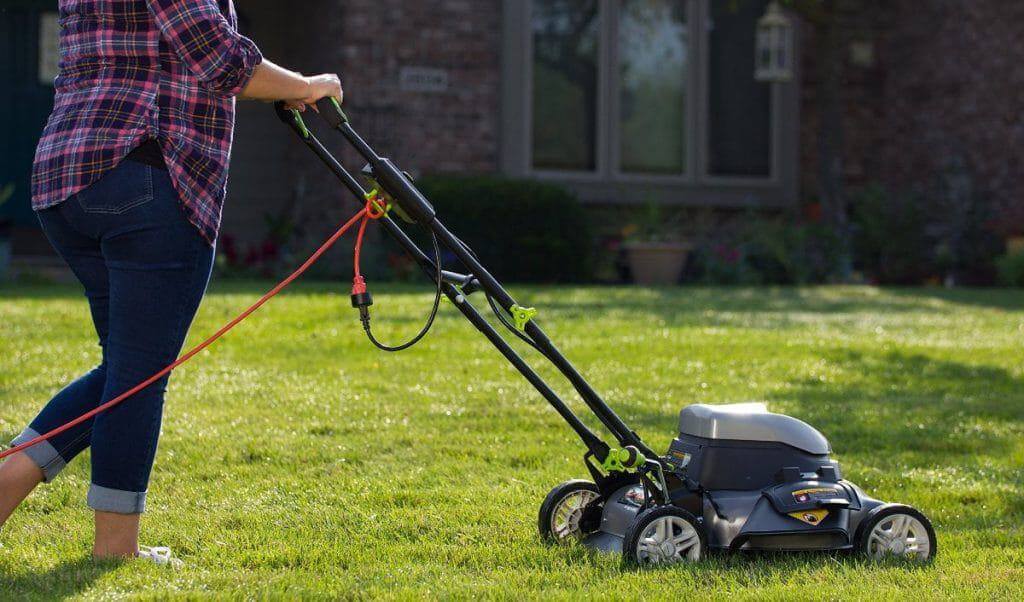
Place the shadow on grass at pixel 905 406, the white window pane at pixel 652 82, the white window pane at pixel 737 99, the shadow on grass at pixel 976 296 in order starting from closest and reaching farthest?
the shadow on grass at pixel 905 406 < the shadow on grass at pixel 976 296 < the white window pane at pixel 652 82 < the white window pane at pixel 737 99

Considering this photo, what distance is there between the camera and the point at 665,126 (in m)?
14.8

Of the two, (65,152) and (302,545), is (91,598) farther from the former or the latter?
(65,152)

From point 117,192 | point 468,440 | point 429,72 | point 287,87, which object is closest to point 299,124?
point 287,87

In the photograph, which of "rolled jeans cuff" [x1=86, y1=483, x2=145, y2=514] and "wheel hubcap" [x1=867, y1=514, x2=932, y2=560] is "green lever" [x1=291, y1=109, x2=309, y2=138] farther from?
"wheel hubcap" [x1=867, y1=514, x2=932, y2=560]

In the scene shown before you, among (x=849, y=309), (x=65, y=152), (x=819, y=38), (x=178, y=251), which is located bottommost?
(x=849, y=309)

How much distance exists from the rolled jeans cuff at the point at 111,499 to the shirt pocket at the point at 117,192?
65 cm

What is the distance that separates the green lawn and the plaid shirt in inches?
35.8

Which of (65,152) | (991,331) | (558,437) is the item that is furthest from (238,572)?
(991,331)

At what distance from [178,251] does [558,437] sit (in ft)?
8.10

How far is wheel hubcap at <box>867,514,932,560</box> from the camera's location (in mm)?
3508

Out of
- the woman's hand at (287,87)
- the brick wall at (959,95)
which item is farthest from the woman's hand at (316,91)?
the brick wall at (959,95)

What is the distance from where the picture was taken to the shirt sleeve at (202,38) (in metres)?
3.01

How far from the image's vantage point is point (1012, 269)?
44.6ft

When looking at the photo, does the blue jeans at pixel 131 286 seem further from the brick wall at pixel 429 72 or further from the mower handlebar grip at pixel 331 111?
the brick wall at pixel 429 72
